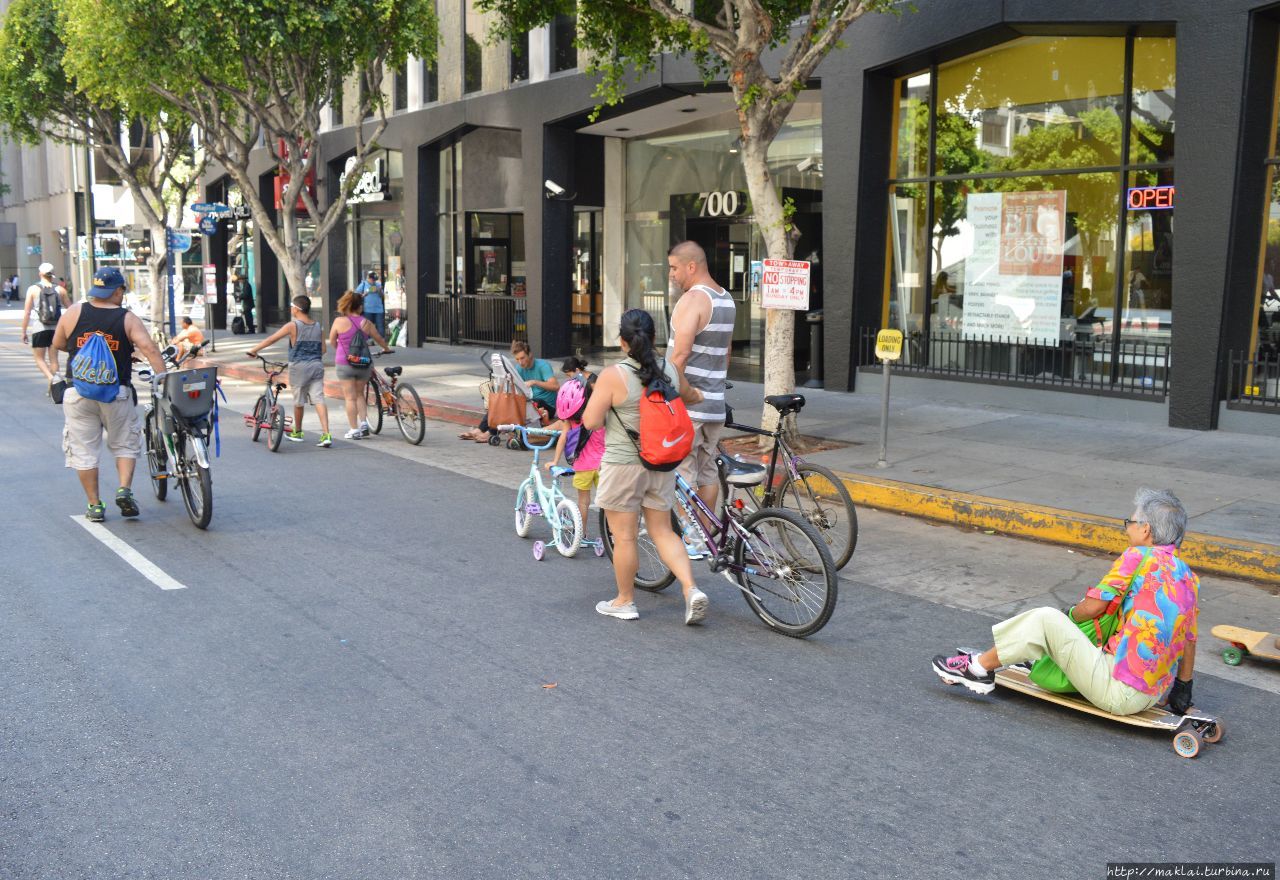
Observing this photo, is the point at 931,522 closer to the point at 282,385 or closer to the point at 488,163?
the point at 282,385

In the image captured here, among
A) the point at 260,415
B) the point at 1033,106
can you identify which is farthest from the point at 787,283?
the point at 260,415

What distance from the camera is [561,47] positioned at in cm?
2167

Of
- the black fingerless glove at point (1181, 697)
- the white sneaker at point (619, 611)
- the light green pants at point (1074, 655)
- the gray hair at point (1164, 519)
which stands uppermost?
the gray hair at point (1164, 519)

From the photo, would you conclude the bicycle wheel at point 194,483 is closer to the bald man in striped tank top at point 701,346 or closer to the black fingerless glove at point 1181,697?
the bald man in striped tank top at point 701,346

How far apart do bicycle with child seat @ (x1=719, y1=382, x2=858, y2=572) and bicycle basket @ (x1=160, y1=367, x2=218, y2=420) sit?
4.08 meters

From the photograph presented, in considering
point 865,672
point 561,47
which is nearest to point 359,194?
point 561,47

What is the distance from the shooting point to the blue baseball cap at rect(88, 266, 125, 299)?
8547 millimetres

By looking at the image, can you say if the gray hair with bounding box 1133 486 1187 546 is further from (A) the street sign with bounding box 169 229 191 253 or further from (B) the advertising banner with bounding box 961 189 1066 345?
(A) the street sign with bounding box 169 229 191 253

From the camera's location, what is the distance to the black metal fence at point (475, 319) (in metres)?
24.0

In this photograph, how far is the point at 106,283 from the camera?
8.59m

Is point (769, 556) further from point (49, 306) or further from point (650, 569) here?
point (49, 306)

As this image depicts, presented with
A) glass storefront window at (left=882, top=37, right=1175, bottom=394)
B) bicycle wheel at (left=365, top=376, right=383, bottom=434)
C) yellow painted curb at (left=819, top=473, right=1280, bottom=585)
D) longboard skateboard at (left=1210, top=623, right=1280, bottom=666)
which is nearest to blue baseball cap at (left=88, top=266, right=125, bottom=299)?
bicycle wheel at (left=365, top=376, right=383, bottom=434)

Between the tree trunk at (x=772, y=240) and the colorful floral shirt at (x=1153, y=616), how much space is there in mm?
6910

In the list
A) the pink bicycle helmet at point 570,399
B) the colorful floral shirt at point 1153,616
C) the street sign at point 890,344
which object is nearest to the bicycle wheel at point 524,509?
the pink bicycle helmet at point 570,399
